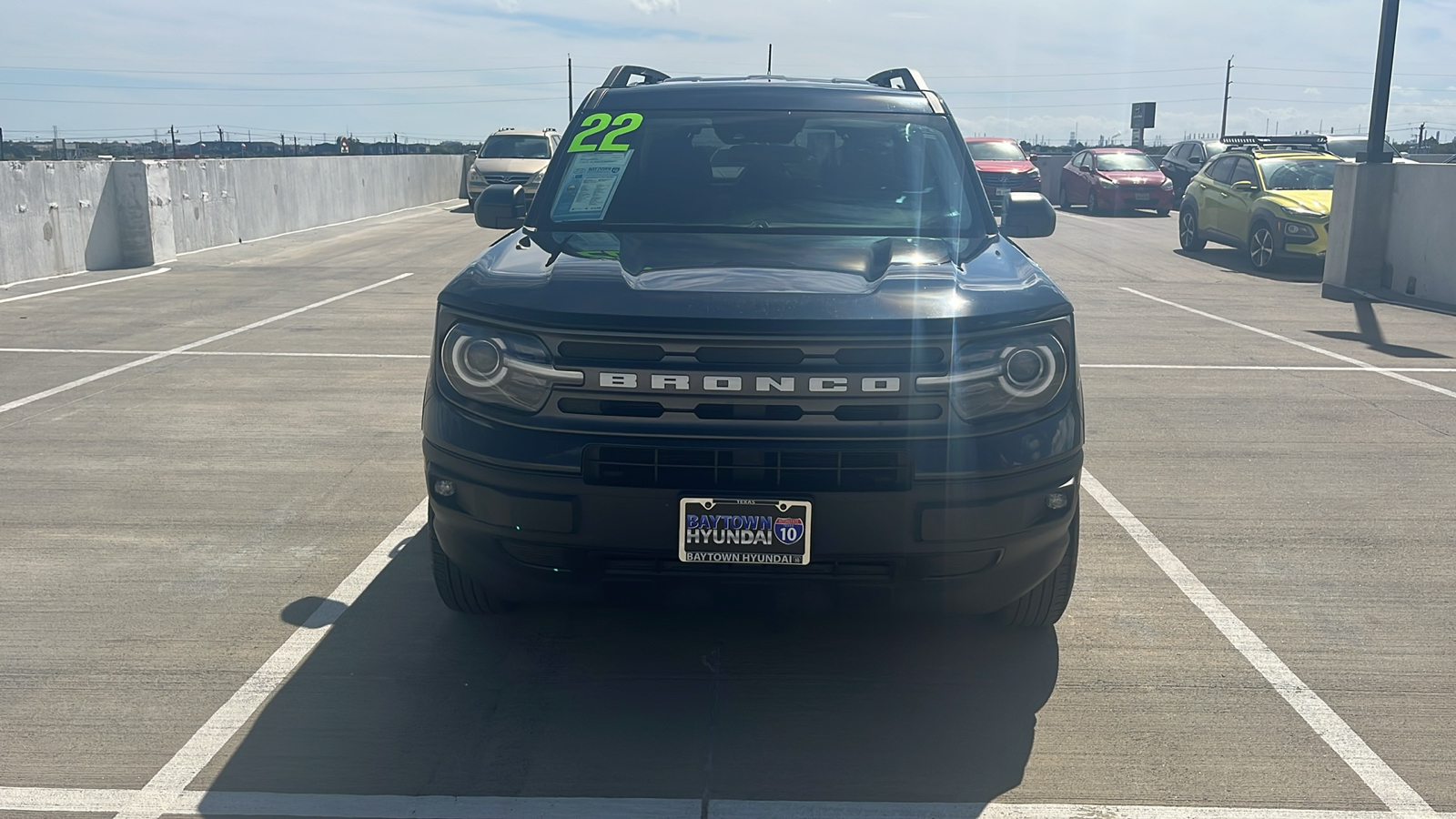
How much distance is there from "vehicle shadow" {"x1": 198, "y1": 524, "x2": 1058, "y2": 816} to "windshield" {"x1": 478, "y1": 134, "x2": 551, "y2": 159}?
26418mm

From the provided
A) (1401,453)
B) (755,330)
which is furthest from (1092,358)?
(755,330)

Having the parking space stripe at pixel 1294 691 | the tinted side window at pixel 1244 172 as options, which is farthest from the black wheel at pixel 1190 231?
the parking space stripe at pixel 1294 691

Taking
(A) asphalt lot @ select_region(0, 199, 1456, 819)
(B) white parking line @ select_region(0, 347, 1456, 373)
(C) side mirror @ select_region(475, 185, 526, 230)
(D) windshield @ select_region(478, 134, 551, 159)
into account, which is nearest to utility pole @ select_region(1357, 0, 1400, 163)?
(B) white parking line @ select_region(0, 347, 1456, 373)

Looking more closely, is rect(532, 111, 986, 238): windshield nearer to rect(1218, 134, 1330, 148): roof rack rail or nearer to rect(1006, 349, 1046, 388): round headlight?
rect(1006, 349, 1046, 388): round headlight

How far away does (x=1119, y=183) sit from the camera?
28.7 m

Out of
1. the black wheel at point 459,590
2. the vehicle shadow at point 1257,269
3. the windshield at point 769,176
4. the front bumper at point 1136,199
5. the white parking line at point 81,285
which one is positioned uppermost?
the windshield at point 769,176

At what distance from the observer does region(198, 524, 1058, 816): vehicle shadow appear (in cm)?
334

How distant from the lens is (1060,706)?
3785 millimetres

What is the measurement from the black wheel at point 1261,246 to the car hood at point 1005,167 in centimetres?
931

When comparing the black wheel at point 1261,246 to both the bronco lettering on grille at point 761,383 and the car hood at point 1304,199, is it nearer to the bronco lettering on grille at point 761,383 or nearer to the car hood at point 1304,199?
the car hood at point 1304,199

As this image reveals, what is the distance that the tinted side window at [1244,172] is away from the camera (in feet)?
59.7

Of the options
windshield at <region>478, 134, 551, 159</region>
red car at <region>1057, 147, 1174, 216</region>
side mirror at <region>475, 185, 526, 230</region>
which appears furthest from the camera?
windshield at <region>478, 134, 551, 159</region>

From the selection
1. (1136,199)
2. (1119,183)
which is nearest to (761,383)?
(1136,199)

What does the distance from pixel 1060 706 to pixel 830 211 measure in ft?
6.18
